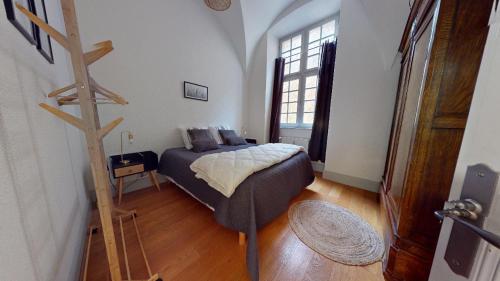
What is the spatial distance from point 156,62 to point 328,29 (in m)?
3.31

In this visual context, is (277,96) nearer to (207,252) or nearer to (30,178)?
(207,252)

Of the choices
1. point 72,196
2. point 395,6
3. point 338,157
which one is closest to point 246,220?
point 72,196

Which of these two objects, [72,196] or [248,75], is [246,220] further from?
[248,75]

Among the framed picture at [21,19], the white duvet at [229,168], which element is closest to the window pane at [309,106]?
the white duvet at [229,168]

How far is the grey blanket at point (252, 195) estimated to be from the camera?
119cm

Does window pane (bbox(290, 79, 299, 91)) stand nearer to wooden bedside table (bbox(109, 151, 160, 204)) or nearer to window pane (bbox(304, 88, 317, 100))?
window pane (bbox(304, 88, 317, 100))

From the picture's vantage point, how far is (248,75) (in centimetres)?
384

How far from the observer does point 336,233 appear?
56.7 inches

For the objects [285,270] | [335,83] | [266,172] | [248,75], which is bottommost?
[285,270]

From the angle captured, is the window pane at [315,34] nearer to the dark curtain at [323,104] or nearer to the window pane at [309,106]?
the dark curtain at [323,104]

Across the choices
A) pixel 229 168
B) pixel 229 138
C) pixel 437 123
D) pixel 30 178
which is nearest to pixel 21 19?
pixel 30 178

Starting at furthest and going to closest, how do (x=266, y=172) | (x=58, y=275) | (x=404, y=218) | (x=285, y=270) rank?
(x=266, y=172) → (x=285, y=270) → (x=404, y=218) → (x=58, y=275)

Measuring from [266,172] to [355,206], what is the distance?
4.43 feet

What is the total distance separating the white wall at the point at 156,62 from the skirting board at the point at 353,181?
2.52 metres
